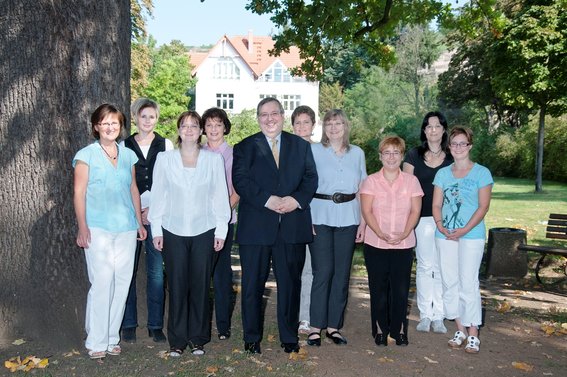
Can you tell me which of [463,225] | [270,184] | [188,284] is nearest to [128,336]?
[188,284]

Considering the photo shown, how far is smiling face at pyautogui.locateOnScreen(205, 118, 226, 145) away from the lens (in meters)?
6.58

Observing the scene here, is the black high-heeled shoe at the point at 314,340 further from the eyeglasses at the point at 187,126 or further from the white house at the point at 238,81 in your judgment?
the white house at the point at 238,81

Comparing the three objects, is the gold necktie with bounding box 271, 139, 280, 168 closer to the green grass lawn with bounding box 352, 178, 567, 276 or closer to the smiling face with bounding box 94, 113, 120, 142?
the smiling face with bounding box 94, 113, 120, 142

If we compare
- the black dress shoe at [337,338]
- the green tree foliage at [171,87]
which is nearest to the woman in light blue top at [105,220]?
the black dress shoe at [337,338]

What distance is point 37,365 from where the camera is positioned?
5.59 m

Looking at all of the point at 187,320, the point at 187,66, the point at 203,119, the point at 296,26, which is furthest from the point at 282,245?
the point at 187,66

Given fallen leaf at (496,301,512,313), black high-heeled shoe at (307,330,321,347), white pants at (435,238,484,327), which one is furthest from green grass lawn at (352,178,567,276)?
black high-heeled shoe at (307,330,321,347)

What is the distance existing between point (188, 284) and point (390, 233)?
73.2 inches

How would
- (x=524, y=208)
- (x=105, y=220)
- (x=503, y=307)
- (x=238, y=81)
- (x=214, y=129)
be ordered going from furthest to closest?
1. (x=238, y=81)
2. (x=524, y=208)
3. (x=503, y=307)
4. (x=214, y=129)
5. (x=105, y=220)

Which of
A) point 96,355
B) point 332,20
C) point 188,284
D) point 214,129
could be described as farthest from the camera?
point 332,20

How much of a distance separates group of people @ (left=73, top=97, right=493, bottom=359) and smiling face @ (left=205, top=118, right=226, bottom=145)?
0.03 ft

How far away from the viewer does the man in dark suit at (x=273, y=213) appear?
600cm

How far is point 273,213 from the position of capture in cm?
600

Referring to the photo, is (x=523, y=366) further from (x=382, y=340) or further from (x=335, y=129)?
(x=335, y=129)
